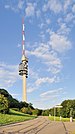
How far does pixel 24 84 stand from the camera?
171625 millimetres

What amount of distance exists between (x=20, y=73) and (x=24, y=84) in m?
11.5

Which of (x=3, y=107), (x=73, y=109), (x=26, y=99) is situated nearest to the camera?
(x=3, y=107)

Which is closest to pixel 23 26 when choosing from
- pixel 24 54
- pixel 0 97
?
pixel 24 54

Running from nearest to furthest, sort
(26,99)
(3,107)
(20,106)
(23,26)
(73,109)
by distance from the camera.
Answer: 1. (3,107)
2. (73,109)
3. (20,106)
4. (23,26)
5. (26,99)

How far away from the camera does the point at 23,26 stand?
144 metres

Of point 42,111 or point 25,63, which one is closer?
point 42,111

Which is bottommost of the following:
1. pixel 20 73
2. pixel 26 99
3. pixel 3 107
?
pixel 3 107

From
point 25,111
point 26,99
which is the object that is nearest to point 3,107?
point 25,111

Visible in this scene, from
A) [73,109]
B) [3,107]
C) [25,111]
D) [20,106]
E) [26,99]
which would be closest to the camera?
[3,107]

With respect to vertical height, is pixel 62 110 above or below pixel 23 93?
below

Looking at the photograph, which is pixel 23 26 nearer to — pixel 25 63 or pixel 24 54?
pixel 24 54

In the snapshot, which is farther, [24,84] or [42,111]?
[24,84]

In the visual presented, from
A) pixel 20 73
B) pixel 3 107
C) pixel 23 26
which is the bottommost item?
pixel 3 107

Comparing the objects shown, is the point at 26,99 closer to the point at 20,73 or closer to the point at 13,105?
the point at 20,73
